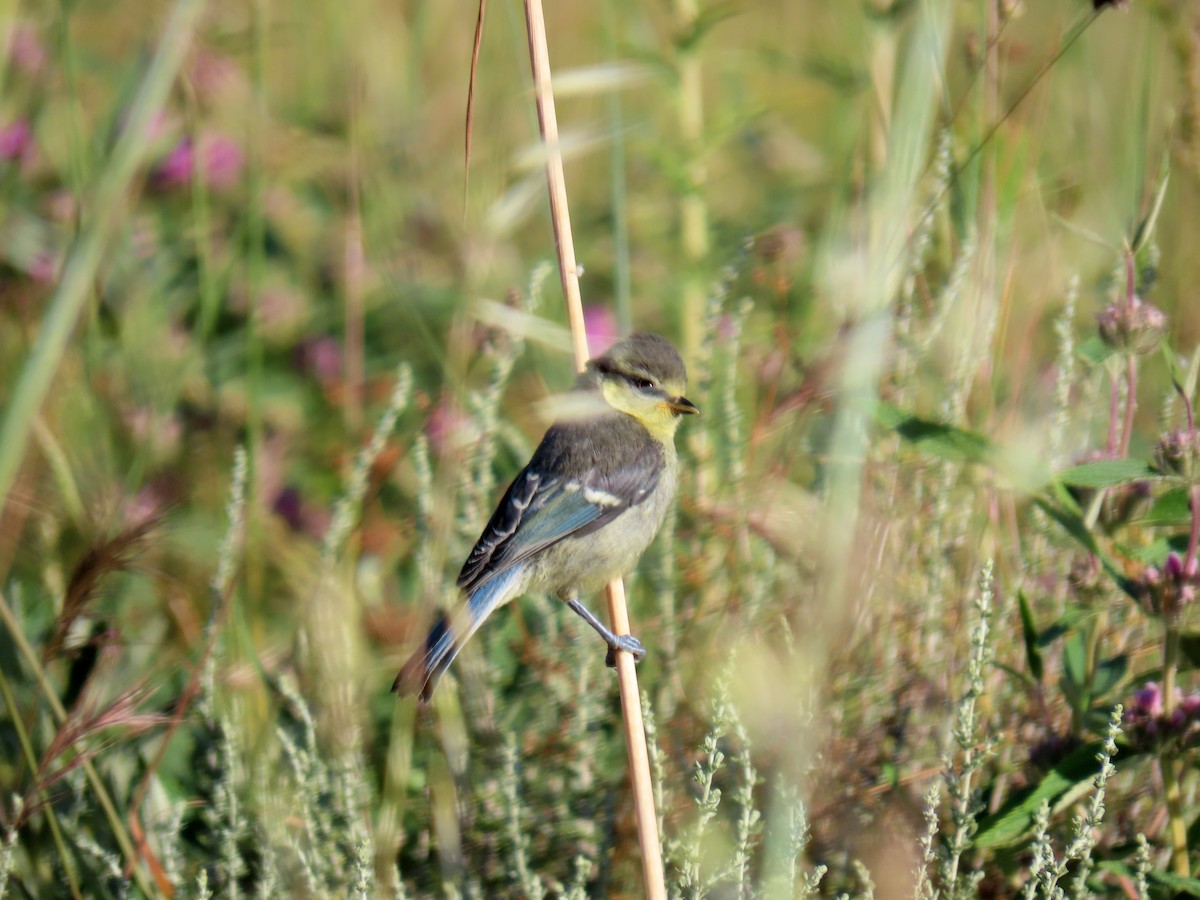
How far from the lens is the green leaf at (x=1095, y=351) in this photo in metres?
1.68

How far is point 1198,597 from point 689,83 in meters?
1.77

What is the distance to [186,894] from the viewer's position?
6.21 ft

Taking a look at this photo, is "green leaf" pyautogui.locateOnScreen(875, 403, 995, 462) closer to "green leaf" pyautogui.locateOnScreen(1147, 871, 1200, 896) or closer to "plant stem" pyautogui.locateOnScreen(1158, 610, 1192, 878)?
"plant stem" pyautogui.locateOnScreen(1158, 610, 1192, 878)

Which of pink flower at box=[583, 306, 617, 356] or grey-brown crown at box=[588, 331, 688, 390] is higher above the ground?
grey-brown crown at box=[588, 331, 688, 390]

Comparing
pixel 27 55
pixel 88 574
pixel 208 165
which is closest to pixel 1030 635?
pixel 88 574

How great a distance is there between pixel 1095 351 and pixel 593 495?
810 mm

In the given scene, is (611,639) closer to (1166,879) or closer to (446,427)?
(446,427)

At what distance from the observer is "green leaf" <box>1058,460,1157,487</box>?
1513 millimetres

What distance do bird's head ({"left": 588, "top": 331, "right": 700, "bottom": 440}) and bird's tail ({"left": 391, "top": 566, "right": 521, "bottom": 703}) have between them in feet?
1.33

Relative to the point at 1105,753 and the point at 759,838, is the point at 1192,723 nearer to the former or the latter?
Answer: the point at 1105,753

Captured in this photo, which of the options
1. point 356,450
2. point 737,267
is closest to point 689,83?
point 737,267

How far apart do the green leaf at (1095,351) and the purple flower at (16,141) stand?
2.57 m

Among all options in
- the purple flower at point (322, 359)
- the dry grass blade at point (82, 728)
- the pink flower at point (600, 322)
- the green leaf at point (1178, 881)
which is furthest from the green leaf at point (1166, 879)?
the purple flower at point (322, 359)

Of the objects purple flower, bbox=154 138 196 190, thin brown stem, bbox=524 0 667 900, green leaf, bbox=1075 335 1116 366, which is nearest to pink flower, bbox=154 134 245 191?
purple flower, bbox=154 138 196 190
